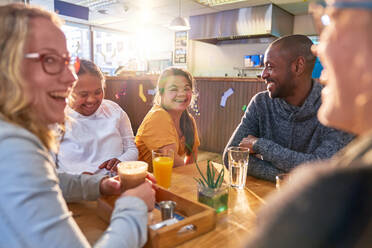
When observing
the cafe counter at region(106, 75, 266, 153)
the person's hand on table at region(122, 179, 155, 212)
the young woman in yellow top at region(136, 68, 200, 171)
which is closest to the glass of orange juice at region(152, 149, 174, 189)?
the person's hand on table at region(122, 179, 155, 212)

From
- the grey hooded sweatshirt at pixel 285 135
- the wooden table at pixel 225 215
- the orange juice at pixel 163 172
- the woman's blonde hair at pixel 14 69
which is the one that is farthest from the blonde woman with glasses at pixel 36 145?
the grey hooded sweatshirt at pixel 285 135

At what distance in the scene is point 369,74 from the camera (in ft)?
1.32

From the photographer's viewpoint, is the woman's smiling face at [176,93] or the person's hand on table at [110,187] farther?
the woman's smiling face at [176,93]

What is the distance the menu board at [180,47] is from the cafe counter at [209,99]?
3920mm

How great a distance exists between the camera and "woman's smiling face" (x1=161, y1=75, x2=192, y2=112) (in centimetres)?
208


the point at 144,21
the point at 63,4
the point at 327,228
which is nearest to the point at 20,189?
the point at 327,228

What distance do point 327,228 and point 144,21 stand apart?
8512mm

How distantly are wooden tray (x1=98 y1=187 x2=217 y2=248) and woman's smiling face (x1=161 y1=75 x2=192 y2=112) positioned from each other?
3.70 feet

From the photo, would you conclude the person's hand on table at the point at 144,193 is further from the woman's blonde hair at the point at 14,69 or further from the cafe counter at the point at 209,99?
the cafe counter at the point at 209,99

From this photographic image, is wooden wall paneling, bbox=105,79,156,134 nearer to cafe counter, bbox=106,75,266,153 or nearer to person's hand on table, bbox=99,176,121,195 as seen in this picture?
cafe counter, bbox=106,75,266,153

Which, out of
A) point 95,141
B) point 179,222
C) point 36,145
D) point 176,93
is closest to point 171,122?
point 176,93

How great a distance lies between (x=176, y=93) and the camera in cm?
209

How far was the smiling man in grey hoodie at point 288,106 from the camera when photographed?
1.59 metres

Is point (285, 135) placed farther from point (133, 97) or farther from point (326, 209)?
point (133, 97)
